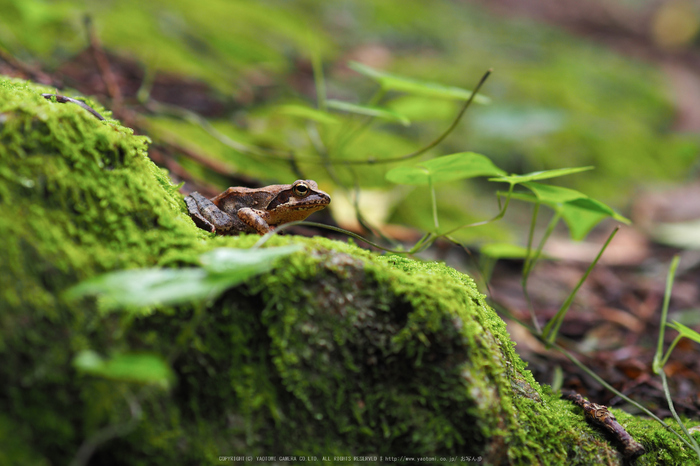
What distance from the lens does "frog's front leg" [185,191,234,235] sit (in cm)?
238

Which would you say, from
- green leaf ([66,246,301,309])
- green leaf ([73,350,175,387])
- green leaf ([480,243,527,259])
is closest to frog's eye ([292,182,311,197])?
green leaf ([480,243,527,259])

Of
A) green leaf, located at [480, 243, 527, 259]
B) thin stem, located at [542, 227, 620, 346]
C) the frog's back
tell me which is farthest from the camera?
green leaf, located at [480, 243, 527, 259]

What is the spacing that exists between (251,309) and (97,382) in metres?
0.53

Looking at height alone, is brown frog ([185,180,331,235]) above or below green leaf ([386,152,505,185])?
below

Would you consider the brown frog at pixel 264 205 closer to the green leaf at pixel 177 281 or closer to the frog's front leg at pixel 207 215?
the frog's front leg at pixel 207 215

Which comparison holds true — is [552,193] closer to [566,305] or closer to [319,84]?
[566,305]

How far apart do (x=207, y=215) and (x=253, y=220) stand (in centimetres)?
29

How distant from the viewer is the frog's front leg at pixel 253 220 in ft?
8.90

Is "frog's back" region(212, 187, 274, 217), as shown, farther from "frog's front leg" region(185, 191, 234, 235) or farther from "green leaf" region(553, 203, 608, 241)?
"green leaf" region(553, 203, 608, 241)

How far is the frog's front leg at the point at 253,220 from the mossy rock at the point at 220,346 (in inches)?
32.9

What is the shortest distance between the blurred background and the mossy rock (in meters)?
1.23

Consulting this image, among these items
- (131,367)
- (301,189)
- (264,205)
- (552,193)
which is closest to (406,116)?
(301,189)

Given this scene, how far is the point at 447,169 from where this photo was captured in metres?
2.34

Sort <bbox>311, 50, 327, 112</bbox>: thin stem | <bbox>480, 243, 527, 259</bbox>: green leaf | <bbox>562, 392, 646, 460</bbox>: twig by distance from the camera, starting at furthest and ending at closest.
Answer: <bbox>311, 50, 327, 112</bbox>: thin stem → <bbox>480, 243, 527, 259</bbox>: green leaf → <bbox>562, 392, 646, 460</bbox>: twig
